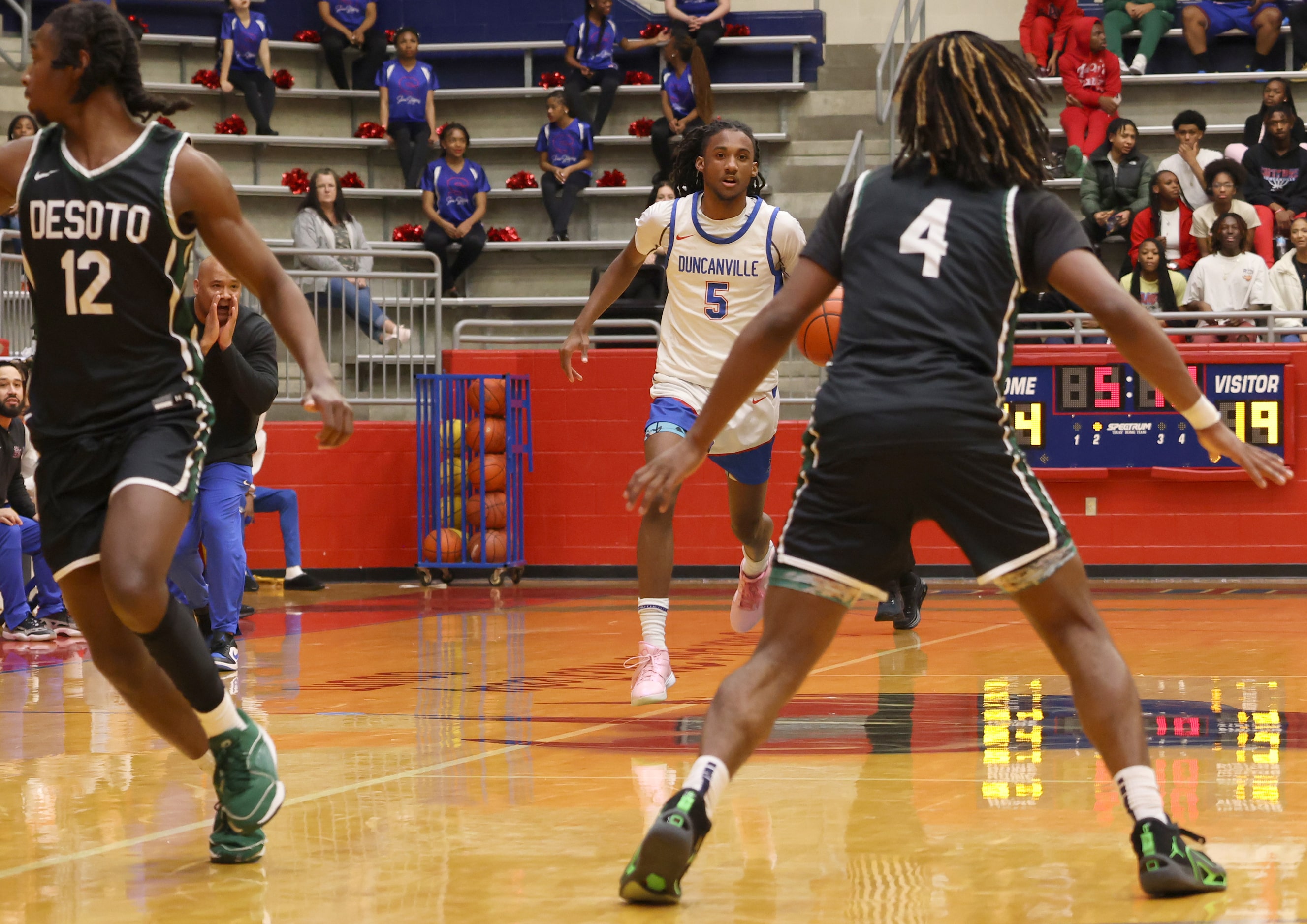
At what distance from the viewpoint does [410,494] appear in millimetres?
14695

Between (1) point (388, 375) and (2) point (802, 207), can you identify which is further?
(2) point (802, 207)

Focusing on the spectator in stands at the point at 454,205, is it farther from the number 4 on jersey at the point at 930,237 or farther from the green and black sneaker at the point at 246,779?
the number 4 on jersey at the point at 930,237

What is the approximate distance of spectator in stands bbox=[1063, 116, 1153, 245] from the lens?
52.7 ft

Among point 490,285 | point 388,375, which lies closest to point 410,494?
point 388,375

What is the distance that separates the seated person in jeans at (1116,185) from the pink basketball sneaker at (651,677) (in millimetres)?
10898

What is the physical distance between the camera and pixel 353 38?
18766 millimetres

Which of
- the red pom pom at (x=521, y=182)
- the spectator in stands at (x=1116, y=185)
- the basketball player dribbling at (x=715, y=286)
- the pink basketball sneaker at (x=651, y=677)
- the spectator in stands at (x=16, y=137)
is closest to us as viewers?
the pink basketball sneaker at (x=651, y=677)

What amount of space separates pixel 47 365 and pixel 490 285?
1391 centimetres

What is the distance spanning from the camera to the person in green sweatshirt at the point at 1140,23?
18156 millimetres

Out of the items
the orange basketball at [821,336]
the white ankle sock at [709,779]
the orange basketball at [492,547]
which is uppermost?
the orange basketball at [821,336]

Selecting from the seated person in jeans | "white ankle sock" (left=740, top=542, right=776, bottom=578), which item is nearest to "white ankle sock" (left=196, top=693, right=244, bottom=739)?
"white ankle sock" (left=740, top=542, right=776, bottom=578)

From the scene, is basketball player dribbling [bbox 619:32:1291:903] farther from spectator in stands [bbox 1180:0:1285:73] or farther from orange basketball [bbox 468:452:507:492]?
spectator in stands [bbox 1180:0:1285:73]

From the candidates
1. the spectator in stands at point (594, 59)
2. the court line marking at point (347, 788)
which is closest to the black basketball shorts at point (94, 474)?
the court line marking at point (347, 788)

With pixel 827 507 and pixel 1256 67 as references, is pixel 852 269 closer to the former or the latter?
pixel 827 507
